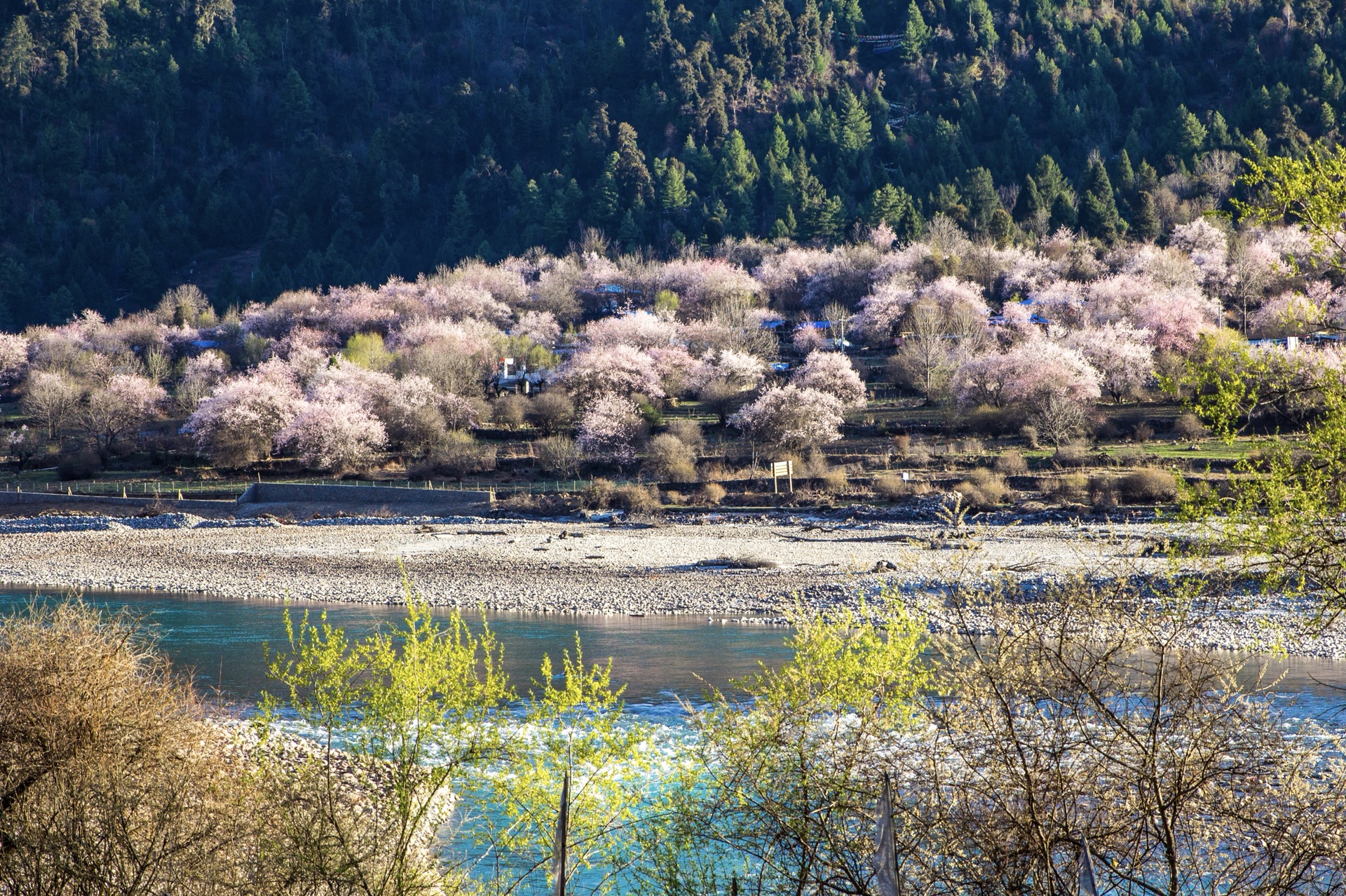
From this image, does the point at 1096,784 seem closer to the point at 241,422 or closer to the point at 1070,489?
the point at 1070,489

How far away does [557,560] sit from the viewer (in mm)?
36281

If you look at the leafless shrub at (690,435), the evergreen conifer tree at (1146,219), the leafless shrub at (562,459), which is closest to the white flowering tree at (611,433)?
the leafless shrub at (562,459)

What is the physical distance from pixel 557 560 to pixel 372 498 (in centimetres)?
1815

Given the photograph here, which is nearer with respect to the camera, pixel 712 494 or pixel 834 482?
pixel 834 482

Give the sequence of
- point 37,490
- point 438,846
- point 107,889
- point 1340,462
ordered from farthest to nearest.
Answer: point 37,490 < point 438,846 < point 107,889 < point 1340,462

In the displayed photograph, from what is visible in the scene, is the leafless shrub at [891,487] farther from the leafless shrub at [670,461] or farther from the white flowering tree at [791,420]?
the leafless shrub at [670,461]

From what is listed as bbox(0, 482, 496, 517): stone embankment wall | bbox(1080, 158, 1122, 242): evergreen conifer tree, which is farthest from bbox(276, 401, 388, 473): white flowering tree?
bbox(1080, 158, 1122, 242): evergreen conifer tree

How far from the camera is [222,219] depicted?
150250 mm

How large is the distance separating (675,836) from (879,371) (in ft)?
209

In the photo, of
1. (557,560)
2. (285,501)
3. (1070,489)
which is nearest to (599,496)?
(557,560)

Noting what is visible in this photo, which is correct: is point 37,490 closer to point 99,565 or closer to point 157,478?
point 157,478

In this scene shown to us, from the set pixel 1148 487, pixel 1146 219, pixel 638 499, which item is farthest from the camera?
pixel 1146 219

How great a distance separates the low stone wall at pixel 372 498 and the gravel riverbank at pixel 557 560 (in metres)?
2.31

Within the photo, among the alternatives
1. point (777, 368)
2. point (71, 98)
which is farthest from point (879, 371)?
point (71, 98)
